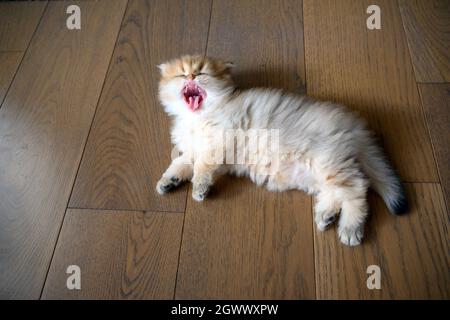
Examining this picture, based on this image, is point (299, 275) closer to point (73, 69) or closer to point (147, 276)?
point (147, 276)

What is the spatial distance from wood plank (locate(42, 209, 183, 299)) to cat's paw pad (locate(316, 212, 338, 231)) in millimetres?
437

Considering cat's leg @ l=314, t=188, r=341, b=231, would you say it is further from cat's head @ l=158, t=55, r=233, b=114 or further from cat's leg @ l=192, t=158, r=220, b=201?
cat's head @ l=158, t=55, r=233, b=114

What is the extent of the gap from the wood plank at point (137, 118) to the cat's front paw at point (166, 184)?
0.03 m

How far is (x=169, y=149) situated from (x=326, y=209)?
584 millimetres

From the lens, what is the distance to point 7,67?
1.57 metres

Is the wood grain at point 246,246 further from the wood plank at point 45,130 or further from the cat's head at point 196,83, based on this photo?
the wood plank at point 45,130

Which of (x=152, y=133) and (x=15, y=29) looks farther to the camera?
(x=15, y=29)

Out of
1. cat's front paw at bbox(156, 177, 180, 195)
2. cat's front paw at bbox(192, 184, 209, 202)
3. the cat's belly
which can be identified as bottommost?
cat's front paw at bbox(192, 184, 209, 202)

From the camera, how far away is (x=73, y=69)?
1537mm

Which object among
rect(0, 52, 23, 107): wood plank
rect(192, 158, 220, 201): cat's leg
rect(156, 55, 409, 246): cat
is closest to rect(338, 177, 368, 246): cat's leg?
rect(156, 55, 409, 246): cat

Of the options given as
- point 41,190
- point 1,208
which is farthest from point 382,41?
point 1,208

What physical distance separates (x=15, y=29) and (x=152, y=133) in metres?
0.91

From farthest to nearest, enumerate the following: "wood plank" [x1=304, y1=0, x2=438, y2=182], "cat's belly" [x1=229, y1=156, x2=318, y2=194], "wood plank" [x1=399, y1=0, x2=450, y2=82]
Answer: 1. "wood plank" [x1=399, y1=0, x2=450, y2=82]
2. "wood plank" [x1=304, y1=0, x2=438, y2=182]
3. "cat's belly" [x1=229, y1=156, x2=318, y2=194]

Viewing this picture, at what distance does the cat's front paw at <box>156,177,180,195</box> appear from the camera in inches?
47.2
